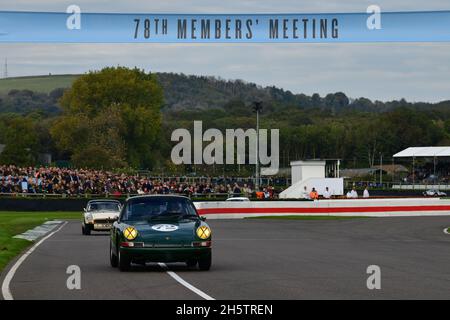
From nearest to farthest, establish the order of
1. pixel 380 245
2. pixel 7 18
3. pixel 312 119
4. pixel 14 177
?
pixel 7 18
pixel 380 245
pixel 14 177
pixel 312 119

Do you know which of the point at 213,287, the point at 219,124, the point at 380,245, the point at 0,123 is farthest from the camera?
the point at 0,123

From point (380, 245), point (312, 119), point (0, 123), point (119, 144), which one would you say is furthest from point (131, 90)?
point (380, 245)

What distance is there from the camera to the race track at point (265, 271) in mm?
15555

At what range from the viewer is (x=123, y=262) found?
1947cm

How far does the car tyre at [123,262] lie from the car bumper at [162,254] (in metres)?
0.08

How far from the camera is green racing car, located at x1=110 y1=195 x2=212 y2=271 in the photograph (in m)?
19.1

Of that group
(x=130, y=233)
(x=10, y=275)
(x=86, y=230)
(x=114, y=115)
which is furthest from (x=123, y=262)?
(x=114, y=115)

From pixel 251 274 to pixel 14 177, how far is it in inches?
1820

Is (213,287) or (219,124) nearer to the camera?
(213,287)

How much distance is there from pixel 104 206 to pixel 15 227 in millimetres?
6099

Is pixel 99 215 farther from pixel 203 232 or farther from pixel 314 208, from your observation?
pixel 314 208
